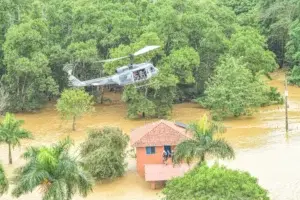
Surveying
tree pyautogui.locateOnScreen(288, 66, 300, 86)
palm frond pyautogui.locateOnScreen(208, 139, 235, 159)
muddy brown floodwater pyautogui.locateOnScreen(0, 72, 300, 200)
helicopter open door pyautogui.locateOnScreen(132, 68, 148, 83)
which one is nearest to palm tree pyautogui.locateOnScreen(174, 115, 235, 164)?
palm frond pyautogui.locateOnScreen(208, 139, 235, 159)

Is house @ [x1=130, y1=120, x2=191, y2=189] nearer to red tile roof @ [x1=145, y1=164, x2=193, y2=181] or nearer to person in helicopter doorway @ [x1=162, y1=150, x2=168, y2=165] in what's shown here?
person in helicopter doorway @ [x1=162, y1=150, x2=168, y2=165]

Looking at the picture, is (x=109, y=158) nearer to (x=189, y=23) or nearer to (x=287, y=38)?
(x=189, y=23)

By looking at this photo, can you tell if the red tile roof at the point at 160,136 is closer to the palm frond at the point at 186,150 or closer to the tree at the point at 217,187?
the palm frond at the point at 186,150

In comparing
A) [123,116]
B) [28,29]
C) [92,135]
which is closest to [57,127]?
[123,116]

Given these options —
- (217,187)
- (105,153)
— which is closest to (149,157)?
(105,153)

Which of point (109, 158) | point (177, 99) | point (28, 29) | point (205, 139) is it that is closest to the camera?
point (205, 139)

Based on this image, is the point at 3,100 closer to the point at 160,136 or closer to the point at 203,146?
the point at 160,136

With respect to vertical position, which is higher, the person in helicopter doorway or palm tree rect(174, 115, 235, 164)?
palm tree rect(174, 115, 235, 164)
